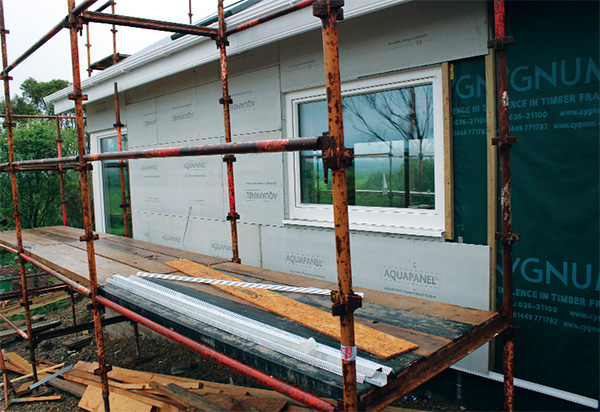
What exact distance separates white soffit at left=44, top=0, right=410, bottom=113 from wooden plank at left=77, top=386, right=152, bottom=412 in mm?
3622

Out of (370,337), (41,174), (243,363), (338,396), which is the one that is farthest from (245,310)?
(41,174)

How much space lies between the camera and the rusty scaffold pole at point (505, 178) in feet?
7.97

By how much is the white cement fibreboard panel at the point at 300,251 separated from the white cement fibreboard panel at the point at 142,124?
291 centimetres

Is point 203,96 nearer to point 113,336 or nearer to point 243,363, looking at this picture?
point 113,336

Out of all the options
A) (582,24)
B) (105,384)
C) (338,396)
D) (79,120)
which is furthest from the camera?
(105,384)

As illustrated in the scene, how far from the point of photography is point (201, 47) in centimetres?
519

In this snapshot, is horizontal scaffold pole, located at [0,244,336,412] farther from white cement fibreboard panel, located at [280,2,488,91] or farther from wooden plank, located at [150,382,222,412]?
white cement fibreboard panel, located at [280,2,488,91]

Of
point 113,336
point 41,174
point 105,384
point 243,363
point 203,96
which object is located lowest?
point 113,336

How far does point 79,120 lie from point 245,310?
183 cm

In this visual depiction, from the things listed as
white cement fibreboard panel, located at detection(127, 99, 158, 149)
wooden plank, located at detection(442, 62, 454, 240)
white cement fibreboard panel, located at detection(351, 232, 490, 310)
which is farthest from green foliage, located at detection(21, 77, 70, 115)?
wooden plank, located at detection(442, 62, 454, 240)

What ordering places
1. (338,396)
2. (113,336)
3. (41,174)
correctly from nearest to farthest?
(338,396)
(113,336)
(41,174)

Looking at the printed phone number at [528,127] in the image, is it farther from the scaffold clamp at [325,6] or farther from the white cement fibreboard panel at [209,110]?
the white cement fibreboard panel at [209,110]

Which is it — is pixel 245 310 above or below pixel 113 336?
above

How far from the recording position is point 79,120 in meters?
3.24
